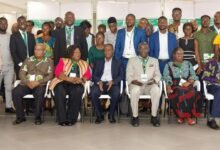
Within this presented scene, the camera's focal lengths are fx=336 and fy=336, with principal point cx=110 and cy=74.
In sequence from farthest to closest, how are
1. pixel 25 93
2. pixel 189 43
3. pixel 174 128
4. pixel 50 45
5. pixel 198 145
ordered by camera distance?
pixel 50 45 < pixel 189 43 < pixel 25 93 < pixel 174 128 < pixel 198 145

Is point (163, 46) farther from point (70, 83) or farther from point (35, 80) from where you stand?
point (35, 80)

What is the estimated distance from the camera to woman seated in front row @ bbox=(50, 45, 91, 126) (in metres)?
5.12

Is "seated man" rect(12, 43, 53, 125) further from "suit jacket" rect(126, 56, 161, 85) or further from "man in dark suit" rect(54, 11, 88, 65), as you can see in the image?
"suit jacket" rect(126, 56, 161, 85)

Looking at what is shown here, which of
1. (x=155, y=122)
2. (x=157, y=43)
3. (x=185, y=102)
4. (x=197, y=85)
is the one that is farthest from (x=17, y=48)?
(x=197, y=85)

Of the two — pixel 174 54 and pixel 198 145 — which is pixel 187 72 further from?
pixel 198 145

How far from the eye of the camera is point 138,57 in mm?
5473

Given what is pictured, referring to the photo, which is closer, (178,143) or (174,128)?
(178,143)

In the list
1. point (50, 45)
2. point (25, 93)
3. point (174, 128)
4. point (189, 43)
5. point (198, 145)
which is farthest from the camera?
point (50, 45)

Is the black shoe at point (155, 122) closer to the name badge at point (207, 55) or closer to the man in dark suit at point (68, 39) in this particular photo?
the name badge at point (207, 55)

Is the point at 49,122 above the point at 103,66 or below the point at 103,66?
below

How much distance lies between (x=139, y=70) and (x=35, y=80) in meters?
1.66

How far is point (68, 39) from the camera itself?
5.73 meters

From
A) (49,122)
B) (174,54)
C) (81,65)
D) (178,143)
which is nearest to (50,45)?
(81,65)

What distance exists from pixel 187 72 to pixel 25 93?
102 inches
